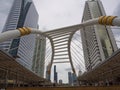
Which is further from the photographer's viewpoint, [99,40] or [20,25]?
[20,25]

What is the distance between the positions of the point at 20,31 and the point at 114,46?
267 feet

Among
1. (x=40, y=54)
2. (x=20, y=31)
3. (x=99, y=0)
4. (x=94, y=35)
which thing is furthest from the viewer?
(x=40, y=54)

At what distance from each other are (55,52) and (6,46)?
90051 millimetres

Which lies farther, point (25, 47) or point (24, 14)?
point (24, 14)

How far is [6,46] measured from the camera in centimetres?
11125

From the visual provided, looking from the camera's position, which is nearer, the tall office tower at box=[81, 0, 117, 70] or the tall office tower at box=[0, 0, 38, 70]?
the tall office tower at box=[81, 0, 117, 70]

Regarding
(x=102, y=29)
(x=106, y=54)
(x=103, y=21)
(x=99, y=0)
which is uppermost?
(x=99, y=0)

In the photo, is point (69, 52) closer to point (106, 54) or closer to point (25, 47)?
point (106, 54)

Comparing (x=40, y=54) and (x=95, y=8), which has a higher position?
(x=95, y=8)

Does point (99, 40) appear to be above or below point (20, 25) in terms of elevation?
below

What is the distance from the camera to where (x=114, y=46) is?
8662 centimetres

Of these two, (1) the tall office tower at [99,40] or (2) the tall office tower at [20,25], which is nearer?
(1) the tall office tower at [99,40]

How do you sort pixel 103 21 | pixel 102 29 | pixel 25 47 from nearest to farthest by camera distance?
pixel 103 21, pixel 102 29, pixel 25 47

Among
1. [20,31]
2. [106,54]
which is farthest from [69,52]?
[106,54]
